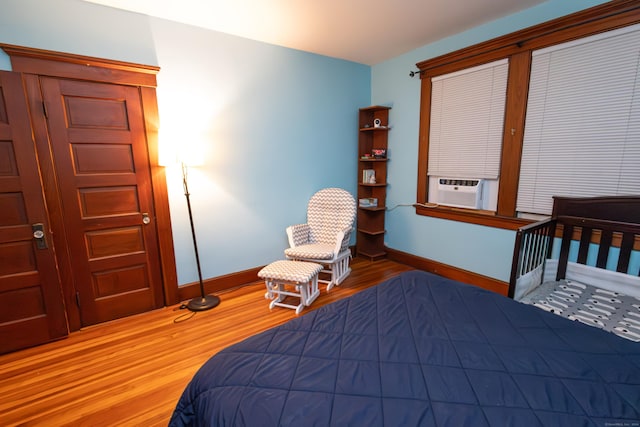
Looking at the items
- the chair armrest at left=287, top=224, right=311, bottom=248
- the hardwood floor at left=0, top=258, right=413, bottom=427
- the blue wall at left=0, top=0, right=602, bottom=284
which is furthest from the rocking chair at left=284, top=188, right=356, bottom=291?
the hardwood floor at left=0, top=258, right=413, bottom=427

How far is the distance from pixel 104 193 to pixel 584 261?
411 cm

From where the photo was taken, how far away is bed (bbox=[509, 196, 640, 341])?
1.89 meters

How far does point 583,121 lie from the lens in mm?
2322

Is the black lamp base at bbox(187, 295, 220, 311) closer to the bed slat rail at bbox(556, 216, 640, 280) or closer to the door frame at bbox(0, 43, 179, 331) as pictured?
the door frame at bbox(0, 43, 179, 331)

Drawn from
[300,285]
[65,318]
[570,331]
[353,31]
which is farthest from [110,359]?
[353,31]

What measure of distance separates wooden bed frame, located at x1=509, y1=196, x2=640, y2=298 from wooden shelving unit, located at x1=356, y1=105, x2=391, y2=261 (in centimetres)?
201

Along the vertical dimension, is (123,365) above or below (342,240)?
below

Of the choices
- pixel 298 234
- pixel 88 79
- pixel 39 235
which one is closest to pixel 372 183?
pixel 298 234

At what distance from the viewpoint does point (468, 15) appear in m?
2.65

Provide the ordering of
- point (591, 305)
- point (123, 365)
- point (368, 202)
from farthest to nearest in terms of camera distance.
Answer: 1. point (368, 202)
2. point (123, 365)
3. point (591, 305)

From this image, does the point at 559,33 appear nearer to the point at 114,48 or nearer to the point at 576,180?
the point at 576,180

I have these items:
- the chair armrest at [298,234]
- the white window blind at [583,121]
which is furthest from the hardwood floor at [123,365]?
the white window blind at [583,121]

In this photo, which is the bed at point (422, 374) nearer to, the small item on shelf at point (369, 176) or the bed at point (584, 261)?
the bed at point (584, 261)

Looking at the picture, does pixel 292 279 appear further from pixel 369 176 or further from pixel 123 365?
pixel 369 176
